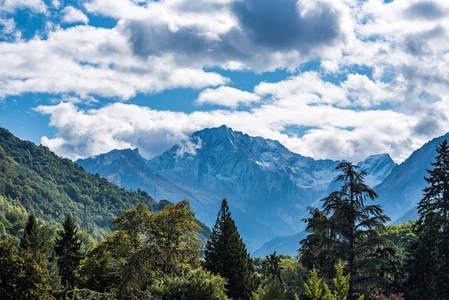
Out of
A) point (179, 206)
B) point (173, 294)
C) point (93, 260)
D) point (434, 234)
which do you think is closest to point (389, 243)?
Answer: point (434, 234)

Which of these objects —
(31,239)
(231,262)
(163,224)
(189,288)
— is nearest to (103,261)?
(163,224)

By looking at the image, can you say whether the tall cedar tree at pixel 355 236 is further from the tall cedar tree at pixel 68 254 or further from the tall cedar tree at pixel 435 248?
the tall cedar tree at pixel 68 254

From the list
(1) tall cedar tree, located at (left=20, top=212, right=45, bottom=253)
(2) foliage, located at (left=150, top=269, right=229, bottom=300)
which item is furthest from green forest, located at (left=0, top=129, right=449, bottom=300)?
(1) tall cedar tree, located at (left=20, top=212, right=45, bottom=253)

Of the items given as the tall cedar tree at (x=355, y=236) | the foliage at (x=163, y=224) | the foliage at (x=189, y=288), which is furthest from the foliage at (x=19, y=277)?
the tall cedar tree at (x=355, y=236)

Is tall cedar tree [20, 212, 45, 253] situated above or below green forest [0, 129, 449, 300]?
above

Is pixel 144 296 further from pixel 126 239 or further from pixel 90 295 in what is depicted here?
pixel 126 239

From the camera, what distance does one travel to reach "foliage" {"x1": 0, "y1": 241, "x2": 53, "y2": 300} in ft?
119

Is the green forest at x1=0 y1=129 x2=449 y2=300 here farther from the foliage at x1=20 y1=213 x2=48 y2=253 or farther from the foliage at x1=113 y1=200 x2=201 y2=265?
the foliage at x1=20 y1=213 x2=48 y2=253

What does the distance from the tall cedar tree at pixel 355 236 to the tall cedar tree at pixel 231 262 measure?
1413 cm

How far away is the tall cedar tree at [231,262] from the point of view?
46.8 metres

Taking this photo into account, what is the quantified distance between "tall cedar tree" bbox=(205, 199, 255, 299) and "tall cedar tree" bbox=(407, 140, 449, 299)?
55.4ft

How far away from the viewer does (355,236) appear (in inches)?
1314

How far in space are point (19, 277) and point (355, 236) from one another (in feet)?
92.3

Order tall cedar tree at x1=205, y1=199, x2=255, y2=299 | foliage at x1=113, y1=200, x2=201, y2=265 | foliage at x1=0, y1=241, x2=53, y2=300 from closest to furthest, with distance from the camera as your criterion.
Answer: foliage at x1=0, y1=241, x2=53, y2=300
tall cedar tree at x1=205, y1=199, x2=255, y2=299
foliage at x1=113, y1=200, x2=201, y2=265
